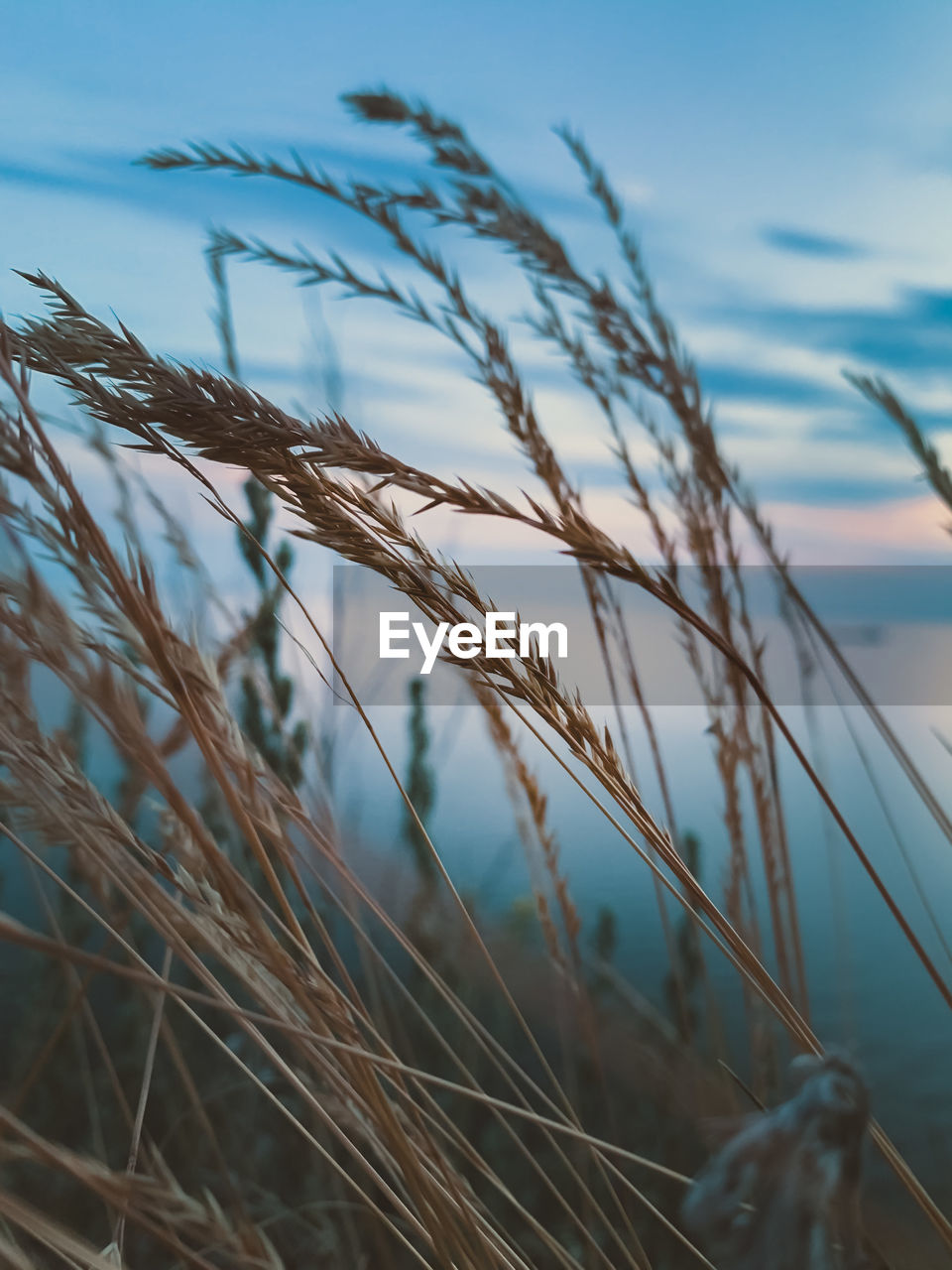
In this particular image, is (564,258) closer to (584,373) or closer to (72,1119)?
(584,373)

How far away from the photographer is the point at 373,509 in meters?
0.49

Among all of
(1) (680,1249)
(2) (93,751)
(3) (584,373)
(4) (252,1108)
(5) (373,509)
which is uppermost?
(3) (584,373)

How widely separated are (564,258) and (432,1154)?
0.78 m

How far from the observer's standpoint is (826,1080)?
0.75 feet

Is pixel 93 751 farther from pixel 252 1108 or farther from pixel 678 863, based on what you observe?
pixel 678 863

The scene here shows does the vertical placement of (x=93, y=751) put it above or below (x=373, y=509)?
below

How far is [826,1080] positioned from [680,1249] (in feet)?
3.70

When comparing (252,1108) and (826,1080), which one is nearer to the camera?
(826,1080)

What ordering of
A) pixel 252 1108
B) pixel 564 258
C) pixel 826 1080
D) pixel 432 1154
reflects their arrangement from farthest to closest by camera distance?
pixel 252 1108 < pixel 564 258 < pixel 432 1154 < pixel 826 1080

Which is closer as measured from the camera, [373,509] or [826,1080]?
[826,1080]

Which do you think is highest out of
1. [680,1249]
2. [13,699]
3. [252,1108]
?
[13,699]

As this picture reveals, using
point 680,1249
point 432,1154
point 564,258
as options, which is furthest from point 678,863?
point 680,1249

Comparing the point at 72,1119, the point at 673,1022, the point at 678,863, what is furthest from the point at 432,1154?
the point at 72,1119

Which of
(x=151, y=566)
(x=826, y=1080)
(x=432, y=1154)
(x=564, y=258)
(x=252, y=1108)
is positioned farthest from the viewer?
(x=252, y=1108)
